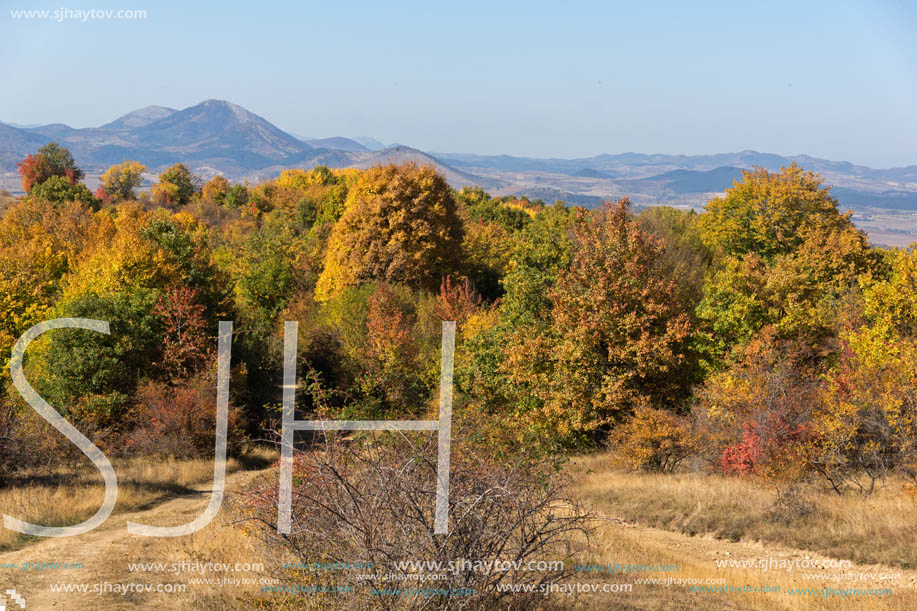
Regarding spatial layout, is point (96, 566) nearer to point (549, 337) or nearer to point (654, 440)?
point (654, 440)

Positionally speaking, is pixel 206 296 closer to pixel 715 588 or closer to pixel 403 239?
pixel 403 239

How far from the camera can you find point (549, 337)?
2517 centimetres

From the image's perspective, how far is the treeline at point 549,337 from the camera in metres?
19.5

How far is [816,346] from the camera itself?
2505 centimetres

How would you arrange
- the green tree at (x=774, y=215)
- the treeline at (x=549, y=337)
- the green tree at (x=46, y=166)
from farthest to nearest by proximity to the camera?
1. the green tree at (x=46, y=166)
2. the green tree at (x=774, y=215)
3. the treeline at (x=549, y=337)

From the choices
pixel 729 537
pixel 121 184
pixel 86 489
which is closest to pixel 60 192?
pixel 121 184

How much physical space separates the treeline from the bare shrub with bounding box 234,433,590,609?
3592 millimetres

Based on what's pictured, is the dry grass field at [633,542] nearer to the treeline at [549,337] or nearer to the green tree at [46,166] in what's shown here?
the treeline at [549,337]

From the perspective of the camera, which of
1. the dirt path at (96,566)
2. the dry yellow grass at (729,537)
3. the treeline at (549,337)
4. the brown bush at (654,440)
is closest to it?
the dirt path at (96,566)

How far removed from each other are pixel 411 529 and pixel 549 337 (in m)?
18.0

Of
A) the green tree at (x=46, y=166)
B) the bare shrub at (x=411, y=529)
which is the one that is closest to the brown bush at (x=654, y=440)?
the bare shrub at (x=411, y=529)

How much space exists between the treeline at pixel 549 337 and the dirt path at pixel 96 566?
3.14 m

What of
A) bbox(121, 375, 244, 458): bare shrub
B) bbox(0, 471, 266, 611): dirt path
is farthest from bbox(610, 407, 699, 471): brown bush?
bbox(121, 375, 244, 458): bare shrub

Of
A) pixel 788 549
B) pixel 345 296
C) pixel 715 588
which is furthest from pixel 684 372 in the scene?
pixel 345 296
